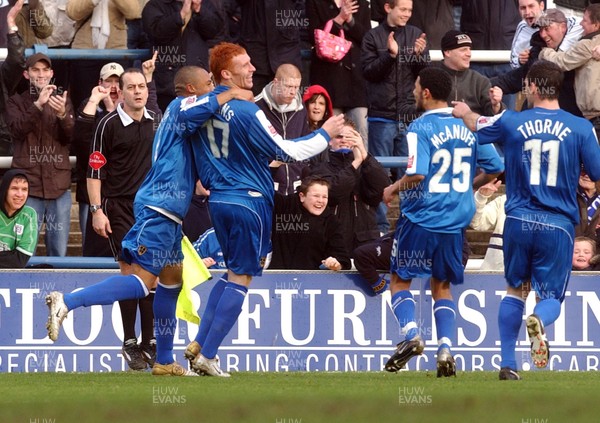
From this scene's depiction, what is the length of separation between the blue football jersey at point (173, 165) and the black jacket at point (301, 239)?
9.71 feet

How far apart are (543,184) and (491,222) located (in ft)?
12.7

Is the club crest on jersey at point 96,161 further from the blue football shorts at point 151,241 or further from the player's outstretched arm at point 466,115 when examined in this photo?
the player's outstretched arm at point 466,115

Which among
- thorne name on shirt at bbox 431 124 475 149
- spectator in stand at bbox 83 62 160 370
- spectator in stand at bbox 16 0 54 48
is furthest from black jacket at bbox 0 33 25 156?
thorne name on shirt at bbox 431 124 475 149

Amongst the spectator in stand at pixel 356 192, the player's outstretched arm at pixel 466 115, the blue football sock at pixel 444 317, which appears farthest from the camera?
the spectator in stand at pixel 356 192

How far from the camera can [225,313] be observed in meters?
10.4

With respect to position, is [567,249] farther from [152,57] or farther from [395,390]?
[152,57]

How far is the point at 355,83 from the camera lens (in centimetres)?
1523

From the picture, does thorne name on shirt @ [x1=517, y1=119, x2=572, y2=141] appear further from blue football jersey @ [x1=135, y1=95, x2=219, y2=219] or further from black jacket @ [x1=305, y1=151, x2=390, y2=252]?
black jacket @ [x1=305, y1=151, x2=390, y2=252]

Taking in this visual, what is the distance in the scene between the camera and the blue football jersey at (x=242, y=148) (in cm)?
1026

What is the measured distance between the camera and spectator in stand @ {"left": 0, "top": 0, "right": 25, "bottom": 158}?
14266 millimetres

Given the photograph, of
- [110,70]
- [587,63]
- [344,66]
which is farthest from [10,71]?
[587,63]

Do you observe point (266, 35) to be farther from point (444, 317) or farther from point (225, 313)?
point (225, 313)

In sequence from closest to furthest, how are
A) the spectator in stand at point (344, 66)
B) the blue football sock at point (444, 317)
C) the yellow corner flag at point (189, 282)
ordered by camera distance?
the blue football sock at point (444, 317)
the yellow corner flag at point (189, 282)
the spectator in stand at point (344, 66)

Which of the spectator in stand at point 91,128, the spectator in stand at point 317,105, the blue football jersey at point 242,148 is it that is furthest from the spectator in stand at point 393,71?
the blue football jersey at point 242,148
